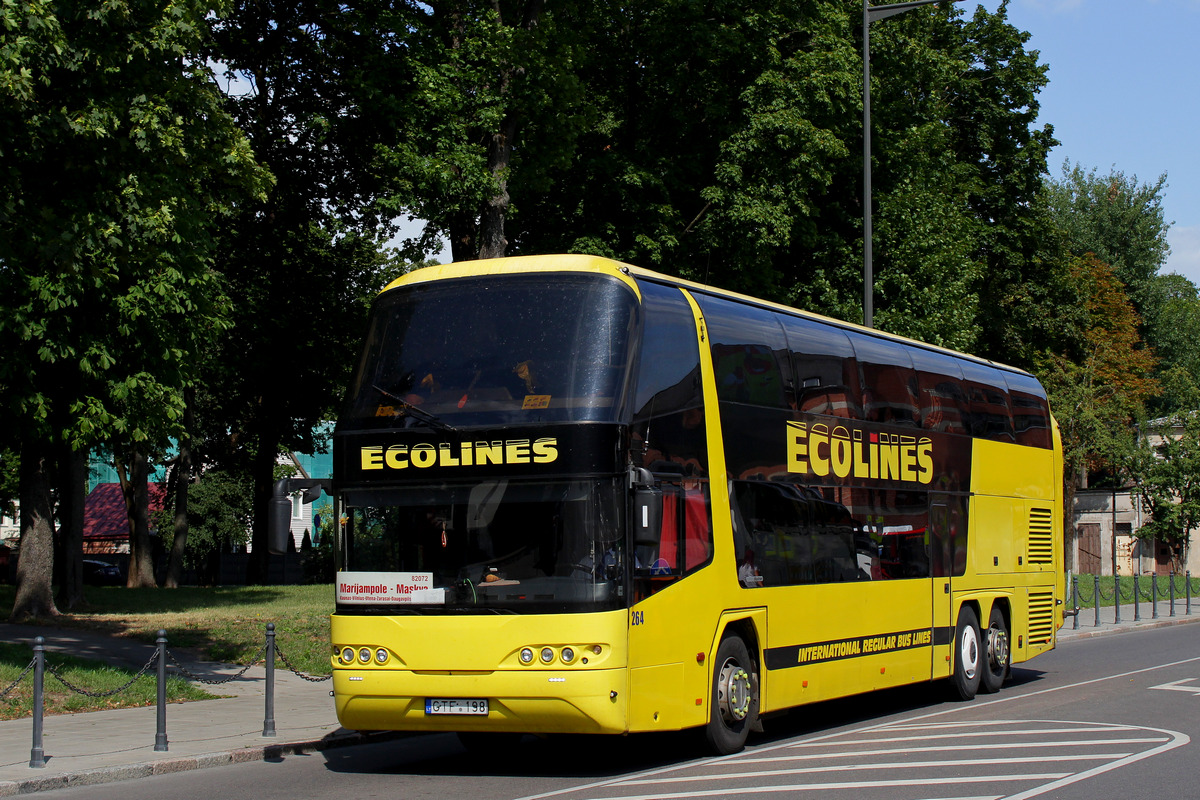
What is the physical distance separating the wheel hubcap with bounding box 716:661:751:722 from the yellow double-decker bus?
0.08ft

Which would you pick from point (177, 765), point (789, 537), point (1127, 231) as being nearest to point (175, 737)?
point (177, 765)

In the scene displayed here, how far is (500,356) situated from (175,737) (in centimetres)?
523

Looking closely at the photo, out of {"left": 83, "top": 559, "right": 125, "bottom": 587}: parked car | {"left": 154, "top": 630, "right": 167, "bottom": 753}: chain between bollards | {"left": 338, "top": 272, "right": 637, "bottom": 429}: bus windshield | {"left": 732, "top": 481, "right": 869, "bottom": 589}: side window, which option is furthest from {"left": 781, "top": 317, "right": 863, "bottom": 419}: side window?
{"left": 83, "top": 559, "right": 125, "bottom": 587}: parked car

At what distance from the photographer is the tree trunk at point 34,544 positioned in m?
23.7

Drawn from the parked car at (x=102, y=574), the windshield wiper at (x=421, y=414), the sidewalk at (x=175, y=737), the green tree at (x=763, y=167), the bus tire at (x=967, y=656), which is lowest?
the parked car at (x=102, y=574)

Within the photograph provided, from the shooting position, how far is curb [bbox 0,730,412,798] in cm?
1012

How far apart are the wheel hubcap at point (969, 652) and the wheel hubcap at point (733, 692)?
585 centimetres

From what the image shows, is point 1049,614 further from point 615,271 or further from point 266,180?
point 266,180

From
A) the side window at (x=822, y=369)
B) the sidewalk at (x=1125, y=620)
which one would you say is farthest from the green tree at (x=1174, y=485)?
the side window at (x=822, y=369)

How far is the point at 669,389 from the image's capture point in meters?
11.2

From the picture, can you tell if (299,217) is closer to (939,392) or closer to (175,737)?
(939,392)

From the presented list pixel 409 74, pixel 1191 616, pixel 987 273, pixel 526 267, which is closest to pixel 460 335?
pixel 526 267

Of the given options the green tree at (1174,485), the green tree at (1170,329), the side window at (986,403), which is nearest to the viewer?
the side window at (986,403)

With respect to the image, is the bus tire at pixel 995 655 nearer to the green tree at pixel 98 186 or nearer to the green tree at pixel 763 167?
the green tree at pixel 98 186
